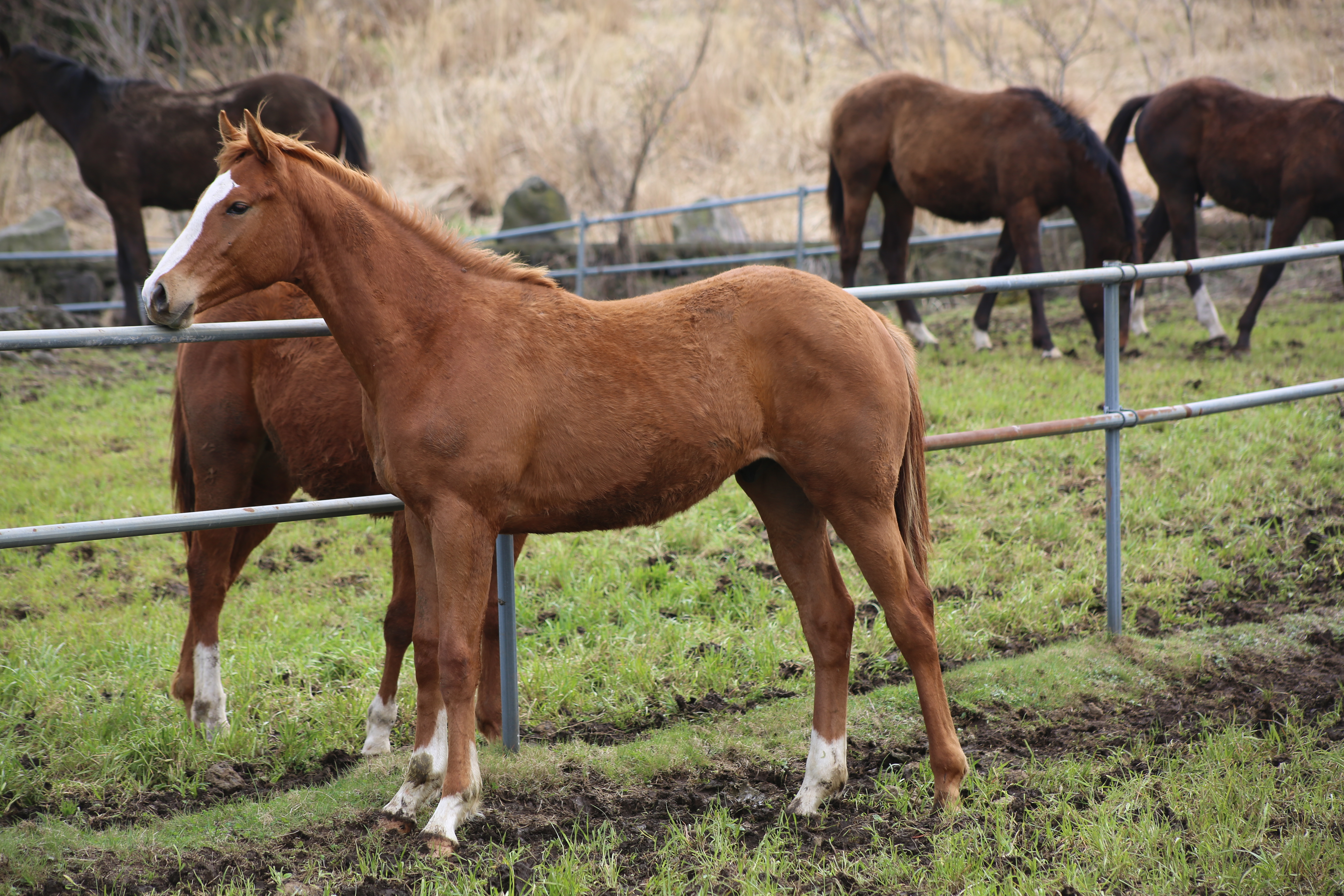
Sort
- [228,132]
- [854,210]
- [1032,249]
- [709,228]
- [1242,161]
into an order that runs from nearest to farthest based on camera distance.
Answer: [228,132] → [1032,249] → [1242,161] → [854,210] → [709,228]

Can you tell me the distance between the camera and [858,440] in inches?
110

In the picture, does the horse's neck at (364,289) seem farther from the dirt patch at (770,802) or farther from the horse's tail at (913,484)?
the horse's tail at (913,484)

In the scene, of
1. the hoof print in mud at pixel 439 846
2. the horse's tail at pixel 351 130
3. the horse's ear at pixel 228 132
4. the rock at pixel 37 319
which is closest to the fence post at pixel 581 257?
the horse's tail at pixel 351 130

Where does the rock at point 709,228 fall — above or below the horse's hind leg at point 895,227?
below

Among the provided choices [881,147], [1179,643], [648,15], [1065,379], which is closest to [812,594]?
[1179,643]

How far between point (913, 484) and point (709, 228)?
1031 cm

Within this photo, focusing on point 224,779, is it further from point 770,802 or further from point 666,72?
point 666,72

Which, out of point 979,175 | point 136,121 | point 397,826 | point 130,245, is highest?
point 136,121

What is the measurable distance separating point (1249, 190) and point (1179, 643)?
6326 mm

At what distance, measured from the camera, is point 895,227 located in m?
9.86

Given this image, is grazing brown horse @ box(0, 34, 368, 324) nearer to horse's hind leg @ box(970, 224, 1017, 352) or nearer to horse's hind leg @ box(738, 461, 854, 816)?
horse's hind leg @ box(970, 224, 1017, 352)

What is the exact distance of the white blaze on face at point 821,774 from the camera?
295cm

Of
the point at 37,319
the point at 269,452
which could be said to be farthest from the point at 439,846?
the point at 37,319

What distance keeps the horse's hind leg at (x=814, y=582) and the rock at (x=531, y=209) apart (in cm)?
1028
